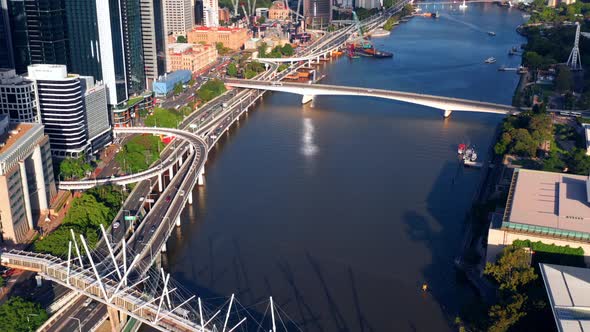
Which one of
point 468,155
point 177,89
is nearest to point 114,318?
point 468,155

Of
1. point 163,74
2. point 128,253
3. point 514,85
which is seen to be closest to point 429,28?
point 514,85

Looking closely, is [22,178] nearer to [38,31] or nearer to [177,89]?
[38,31]

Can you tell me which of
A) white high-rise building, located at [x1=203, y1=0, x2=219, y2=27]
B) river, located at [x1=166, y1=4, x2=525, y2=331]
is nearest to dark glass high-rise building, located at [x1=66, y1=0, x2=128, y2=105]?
river, located at [x1=166, y1=4, x2=525, y2=331]

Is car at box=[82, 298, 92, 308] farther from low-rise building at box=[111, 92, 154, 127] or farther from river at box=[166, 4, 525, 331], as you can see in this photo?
low-rise building at box=[111, 92, 154, 127]

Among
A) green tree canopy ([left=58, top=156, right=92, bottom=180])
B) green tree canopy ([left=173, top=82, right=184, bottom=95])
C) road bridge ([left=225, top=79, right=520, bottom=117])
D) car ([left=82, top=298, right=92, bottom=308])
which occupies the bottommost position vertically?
car ([left=82, top=298, right=92, bottom=308])

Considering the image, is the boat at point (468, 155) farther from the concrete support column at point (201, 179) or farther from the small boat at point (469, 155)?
the concrete support column at point (201, 179)

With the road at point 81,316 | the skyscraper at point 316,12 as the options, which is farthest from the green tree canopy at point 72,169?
the skyscraper at point 316,12
